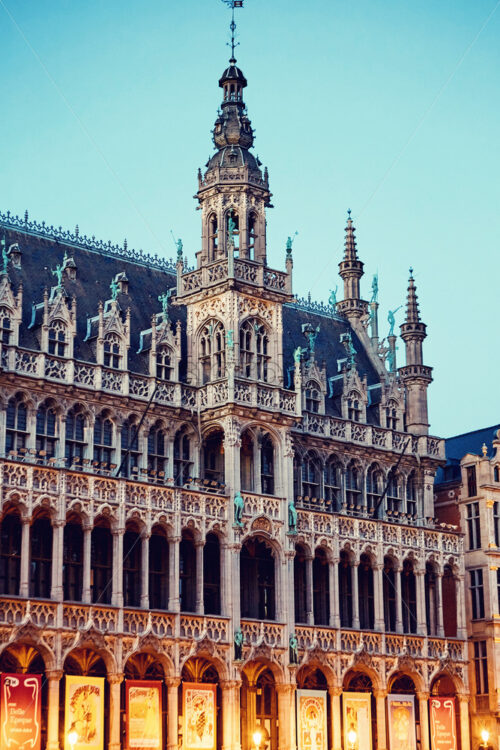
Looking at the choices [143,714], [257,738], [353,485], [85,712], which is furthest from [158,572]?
[353,485]

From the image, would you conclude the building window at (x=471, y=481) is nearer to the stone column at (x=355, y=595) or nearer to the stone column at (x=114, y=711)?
the stone column at (x=355, y=595)

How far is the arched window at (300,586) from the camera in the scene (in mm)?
74438

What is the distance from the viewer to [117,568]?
6438 centimetres

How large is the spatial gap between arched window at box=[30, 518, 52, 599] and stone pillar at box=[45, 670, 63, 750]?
12.4ft

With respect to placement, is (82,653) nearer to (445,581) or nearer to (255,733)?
(255,733)

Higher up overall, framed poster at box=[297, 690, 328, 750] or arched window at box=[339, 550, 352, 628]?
arched window at box=[339, 550, 352, 628]

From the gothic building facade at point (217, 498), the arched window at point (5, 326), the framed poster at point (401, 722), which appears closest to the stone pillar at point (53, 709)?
the gothic building facade at point (217, 498)

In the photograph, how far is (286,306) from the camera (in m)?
85.8

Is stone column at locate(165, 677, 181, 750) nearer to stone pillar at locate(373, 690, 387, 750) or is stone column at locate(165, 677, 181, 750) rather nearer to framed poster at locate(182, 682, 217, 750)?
framed poster at locate(182, 682, 217, 750)

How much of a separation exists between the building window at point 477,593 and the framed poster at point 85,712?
85.2ft

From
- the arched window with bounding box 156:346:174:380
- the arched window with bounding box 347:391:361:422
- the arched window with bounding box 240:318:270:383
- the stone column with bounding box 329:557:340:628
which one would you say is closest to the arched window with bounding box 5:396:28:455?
the arched window with bounding box 156:346:174:380

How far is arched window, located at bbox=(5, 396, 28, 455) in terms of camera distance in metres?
65.2

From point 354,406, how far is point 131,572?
61.6ft

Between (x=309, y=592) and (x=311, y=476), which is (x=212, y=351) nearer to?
(x=311, y=476)
